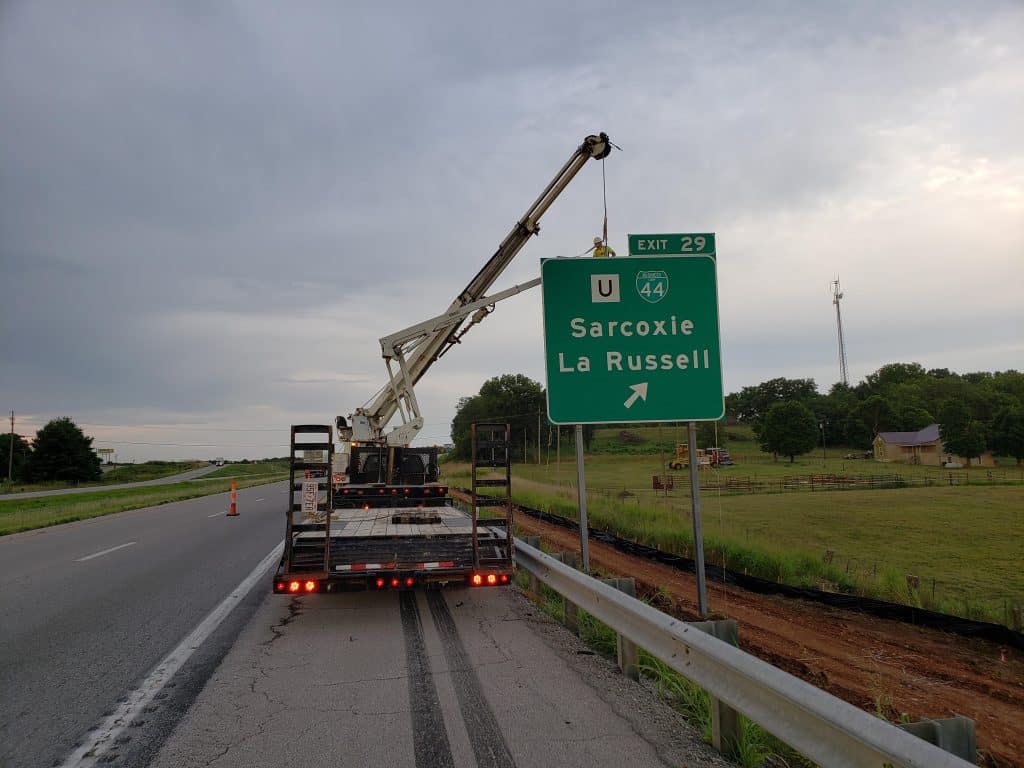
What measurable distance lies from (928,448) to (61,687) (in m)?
96.3

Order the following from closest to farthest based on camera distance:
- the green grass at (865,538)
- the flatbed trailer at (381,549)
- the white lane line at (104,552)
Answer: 1. the flatbed trailer at (381,549)
2. the green grass at (865,538)
3. the white lane line at (104,552)

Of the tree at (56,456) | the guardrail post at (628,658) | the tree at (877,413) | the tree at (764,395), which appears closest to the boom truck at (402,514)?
the guardrail post at (628,658)

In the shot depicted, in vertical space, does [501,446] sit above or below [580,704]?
above

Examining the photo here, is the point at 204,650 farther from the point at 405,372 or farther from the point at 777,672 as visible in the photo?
the point at 405,372

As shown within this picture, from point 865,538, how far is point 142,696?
63.7ft

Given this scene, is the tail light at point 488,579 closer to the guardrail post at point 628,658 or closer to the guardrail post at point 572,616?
the guardrail post at point 572,616

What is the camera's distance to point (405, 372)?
17797 mm

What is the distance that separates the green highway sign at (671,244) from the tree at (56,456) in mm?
86440

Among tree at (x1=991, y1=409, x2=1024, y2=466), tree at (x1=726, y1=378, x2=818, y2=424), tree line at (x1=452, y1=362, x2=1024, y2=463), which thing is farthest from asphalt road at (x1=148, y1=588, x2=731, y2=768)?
tree at (x1=726, y1=378, x2=818, y2=424)

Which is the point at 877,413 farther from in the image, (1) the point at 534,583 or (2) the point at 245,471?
(1) the point at 534,583

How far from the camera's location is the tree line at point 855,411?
238 ft

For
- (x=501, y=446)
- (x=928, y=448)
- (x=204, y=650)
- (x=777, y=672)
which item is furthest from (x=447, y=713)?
(x=928, y=448)

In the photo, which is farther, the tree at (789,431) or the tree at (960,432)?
the tree at (789,431)

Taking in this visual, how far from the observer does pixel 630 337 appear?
7.13 metres
